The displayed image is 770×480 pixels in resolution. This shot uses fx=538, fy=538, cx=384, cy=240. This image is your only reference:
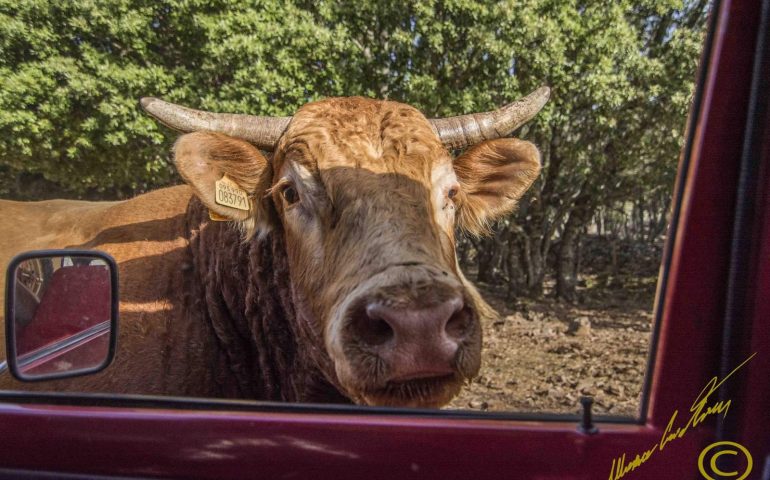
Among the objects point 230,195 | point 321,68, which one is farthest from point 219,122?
point 321,68

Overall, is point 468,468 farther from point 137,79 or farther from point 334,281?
point 137,79

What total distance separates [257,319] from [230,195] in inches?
24.6

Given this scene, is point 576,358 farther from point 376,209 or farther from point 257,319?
point 376,209

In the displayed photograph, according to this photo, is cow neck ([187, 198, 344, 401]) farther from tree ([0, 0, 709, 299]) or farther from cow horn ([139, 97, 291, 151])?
tree ([0, 0, 709, 299])

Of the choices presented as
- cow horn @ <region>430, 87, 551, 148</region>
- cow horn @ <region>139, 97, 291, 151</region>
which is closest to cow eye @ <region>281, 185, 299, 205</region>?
cow horn @ <region>139, 97, 291, 151</region>

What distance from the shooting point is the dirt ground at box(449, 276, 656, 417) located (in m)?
2.74

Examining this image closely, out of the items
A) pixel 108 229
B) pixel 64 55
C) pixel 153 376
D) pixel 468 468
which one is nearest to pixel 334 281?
pixel 153 376

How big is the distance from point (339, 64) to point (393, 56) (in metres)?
0.83

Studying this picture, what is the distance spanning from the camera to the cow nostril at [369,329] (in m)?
1.59

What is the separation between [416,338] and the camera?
4.86 feet

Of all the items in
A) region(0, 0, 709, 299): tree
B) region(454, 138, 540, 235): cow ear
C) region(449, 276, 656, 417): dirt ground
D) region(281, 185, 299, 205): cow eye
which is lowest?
region(449, 276, 656, 417): dirt ground

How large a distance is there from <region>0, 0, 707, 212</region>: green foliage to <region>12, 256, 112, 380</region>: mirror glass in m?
5.42

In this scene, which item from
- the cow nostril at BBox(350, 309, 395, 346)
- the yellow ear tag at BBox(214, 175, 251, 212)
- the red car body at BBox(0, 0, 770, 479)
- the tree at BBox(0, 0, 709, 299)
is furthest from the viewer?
the tree at BBox(0, 0, 709, 299)

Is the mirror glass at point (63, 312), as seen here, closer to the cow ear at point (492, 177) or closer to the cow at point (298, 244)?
the cow at point (298, 244)
